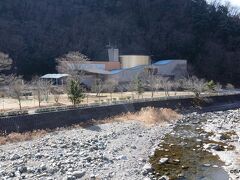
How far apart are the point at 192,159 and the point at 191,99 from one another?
835 inches

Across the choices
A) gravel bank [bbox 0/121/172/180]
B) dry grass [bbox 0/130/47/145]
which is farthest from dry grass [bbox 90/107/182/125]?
dry grass [bbox 0/130/47/145]

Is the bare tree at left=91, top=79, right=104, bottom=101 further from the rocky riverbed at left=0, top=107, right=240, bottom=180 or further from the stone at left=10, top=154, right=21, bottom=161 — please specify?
the stone at left=10, top=154, right=21, bottom=161

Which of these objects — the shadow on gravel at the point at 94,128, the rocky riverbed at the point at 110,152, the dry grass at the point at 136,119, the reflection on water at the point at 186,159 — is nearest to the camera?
the rocky riverbed at the point at 110,152

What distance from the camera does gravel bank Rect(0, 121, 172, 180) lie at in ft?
46.0

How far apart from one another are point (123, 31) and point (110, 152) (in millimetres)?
49840

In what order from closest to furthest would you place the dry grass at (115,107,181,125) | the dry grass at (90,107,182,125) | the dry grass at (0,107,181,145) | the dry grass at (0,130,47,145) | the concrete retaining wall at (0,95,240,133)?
the dry grass at (0,130,47,145)
the dry grass at (0,107,181,145)
the concrete retaining wall at (0,95,240,133)
the dry grass at (90,107,182,125)
the dry grass at (115,107,181,125)

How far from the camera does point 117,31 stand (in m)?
65.1

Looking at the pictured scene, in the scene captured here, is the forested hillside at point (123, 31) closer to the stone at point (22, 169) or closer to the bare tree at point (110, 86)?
the bare tree at point (110, 86)

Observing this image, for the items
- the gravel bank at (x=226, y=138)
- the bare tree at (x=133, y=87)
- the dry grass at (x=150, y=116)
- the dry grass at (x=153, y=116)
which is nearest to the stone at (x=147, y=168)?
the gravel bank at (x=226, y=138)

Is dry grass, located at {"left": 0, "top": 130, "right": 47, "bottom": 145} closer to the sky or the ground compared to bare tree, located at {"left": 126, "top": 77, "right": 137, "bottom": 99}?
closer to the ground

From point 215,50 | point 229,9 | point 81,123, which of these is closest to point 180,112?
point 81,123

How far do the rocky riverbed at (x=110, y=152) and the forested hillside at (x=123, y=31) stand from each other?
104 ft

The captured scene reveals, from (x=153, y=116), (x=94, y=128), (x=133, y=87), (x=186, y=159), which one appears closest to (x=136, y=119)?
(x=153, y=116)

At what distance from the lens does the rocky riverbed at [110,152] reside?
46.6 feet
